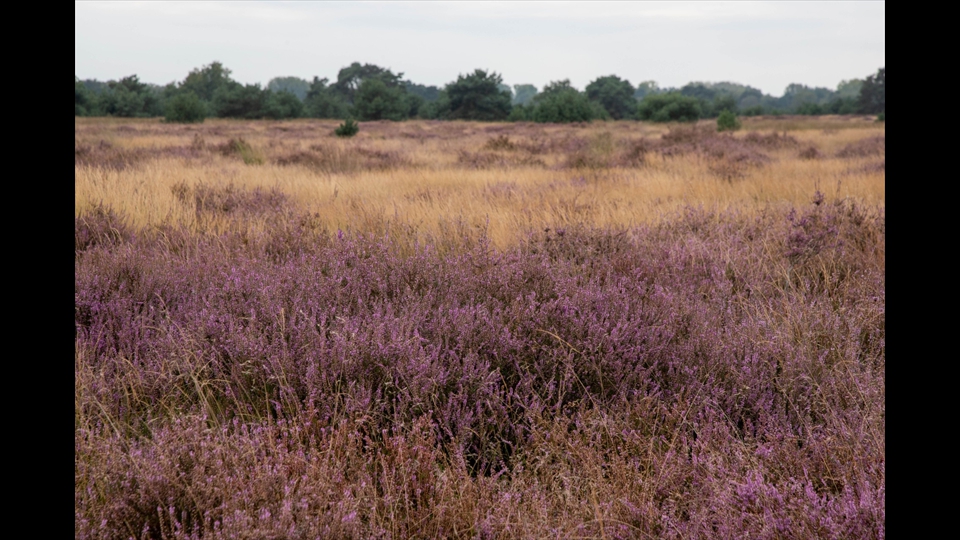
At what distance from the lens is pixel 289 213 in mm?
6352

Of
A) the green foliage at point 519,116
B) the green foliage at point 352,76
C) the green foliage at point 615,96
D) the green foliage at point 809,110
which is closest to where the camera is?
the green foliage at point 519,116

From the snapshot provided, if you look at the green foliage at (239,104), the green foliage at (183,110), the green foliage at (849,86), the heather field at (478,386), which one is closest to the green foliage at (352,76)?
the green foliage at (239,104)

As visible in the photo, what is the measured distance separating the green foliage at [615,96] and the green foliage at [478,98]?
443 inches

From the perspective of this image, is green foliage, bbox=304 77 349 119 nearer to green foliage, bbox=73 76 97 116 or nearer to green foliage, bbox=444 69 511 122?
green foliage, bbox=444 69 511 122

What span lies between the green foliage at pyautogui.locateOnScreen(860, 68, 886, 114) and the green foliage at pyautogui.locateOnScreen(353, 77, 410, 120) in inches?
1723

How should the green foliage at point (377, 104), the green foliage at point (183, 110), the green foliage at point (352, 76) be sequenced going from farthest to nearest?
the green foliage at point (352, 76) < the green foliage at point (377, 104) < the green foliage at point (183, 110)

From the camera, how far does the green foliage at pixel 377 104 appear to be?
51812 millimetres

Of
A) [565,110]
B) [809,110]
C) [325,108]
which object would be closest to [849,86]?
[809,110]

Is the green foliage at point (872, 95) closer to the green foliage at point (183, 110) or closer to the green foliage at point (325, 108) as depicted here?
the green foliage at point (325, 108)

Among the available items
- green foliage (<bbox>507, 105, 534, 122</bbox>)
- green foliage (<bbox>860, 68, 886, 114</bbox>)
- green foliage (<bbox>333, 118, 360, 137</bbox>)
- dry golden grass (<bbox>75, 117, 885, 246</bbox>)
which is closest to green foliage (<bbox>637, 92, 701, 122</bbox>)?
green foliage (<bbox>507, 105, 534, 122</bbox>)

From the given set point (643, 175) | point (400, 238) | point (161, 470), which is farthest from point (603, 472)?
point (643, 175)

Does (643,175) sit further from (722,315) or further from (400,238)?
(722,315)

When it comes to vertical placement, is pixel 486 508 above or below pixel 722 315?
below

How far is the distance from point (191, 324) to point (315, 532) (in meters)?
1.71
